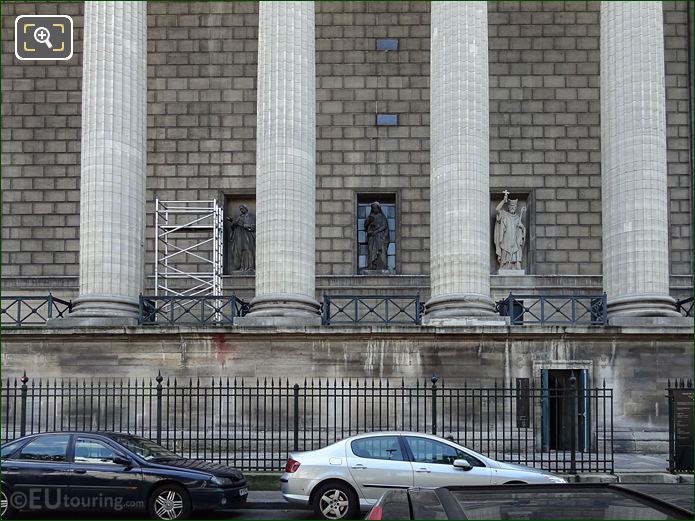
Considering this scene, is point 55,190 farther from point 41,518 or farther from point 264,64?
point 41,518

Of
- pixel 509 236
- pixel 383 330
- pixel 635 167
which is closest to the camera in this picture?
pixel 383 330

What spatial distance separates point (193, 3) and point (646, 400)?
70.0ft

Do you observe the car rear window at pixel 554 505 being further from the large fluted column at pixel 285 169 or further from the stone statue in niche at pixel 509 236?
the stone statue in niche at pixel 509 236

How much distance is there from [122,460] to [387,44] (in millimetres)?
22276

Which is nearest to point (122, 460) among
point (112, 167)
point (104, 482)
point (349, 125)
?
point (104, 482)

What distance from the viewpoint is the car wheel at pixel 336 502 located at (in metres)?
14.2

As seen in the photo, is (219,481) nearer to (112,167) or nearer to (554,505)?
(554,505)

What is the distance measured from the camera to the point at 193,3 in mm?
33719

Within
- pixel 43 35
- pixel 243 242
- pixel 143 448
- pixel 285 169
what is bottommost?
pixel 143 448

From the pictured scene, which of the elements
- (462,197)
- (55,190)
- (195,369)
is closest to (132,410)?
(195,369)

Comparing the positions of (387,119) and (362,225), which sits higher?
(387,119)

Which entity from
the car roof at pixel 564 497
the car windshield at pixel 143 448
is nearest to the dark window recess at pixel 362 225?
the car windshield at pixel 143 448

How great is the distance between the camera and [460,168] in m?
24.0

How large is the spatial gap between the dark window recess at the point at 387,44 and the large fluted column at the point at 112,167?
33.6 feet
